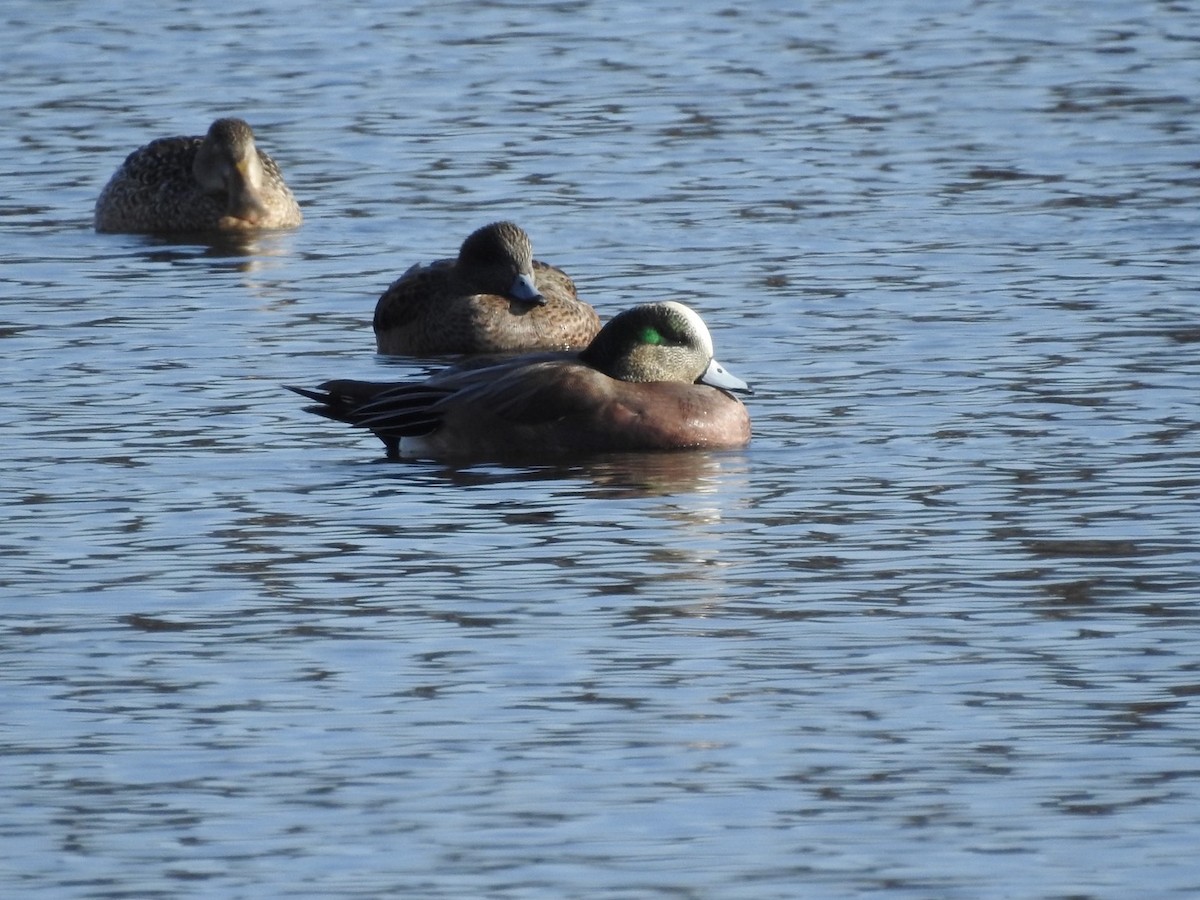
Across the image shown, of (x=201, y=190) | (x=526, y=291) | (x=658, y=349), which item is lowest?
(x=201, y=190)

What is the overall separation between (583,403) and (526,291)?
10.1 feet

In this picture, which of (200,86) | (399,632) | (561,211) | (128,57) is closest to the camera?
(399,632)

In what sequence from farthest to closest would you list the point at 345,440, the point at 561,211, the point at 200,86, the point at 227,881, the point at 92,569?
the point at 200,86, the point at 561,211, the point at 345,440, the point at 92,569, the point at 227,881

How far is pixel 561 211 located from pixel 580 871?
11.6 meters

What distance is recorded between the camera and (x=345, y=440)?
12641 mm

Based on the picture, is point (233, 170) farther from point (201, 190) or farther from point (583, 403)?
point (583, 403)

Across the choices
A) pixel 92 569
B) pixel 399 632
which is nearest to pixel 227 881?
pixel 399 632

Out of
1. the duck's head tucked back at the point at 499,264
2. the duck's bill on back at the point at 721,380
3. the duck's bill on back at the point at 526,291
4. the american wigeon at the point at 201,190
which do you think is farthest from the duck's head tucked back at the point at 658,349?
the american wigeon at the point at 201,190

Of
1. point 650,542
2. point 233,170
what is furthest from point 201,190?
point 650,542

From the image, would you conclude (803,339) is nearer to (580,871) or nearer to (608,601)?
(608,601)

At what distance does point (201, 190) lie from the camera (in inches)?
757

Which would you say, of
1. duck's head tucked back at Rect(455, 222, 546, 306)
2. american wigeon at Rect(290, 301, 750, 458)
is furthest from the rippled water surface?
duck's head tucked back at Rect(455, 222, 546, 306)

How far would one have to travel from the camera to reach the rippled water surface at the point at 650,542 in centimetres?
723

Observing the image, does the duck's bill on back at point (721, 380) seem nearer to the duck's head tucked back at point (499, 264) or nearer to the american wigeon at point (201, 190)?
the duck's head tucked back at point (499, 264)
